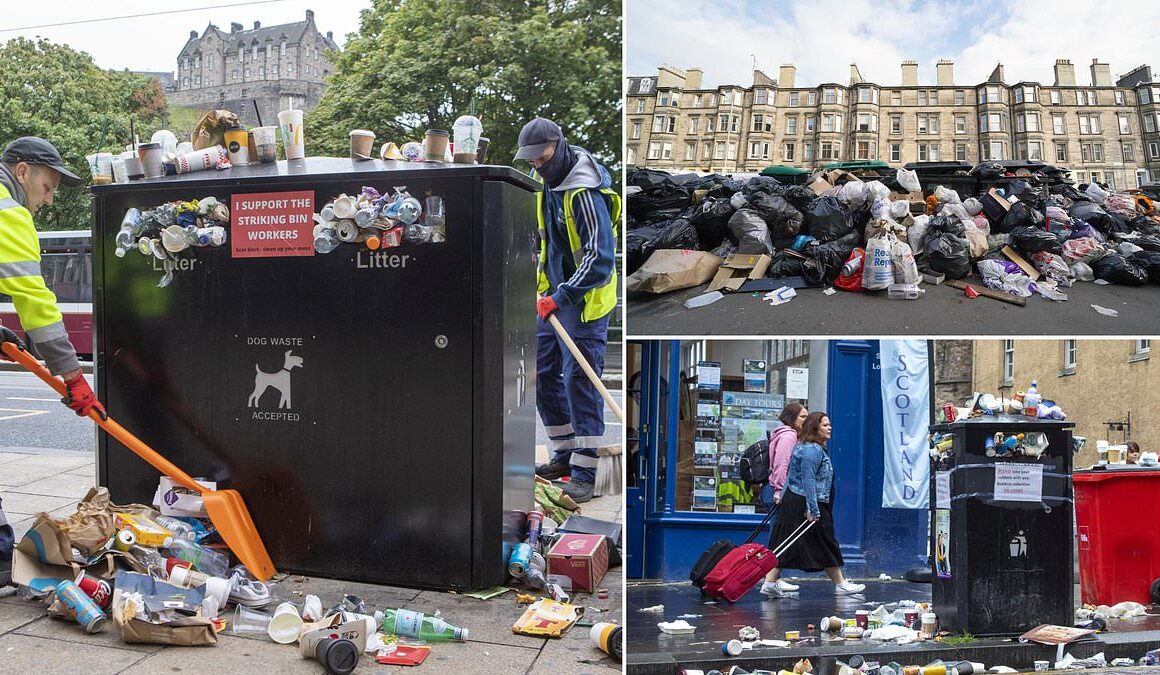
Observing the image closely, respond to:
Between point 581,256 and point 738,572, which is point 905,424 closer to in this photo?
point 738,572

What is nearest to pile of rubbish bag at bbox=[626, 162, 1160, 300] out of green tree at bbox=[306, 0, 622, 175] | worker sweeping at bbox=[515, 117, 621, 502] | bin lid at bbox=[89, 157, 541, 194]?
worker sweeping at bbox=[515, 117, 621, 502]

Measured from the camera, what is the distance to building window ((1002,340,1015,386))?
63.3 ft

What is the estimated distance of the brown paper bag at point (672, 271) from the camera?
336 inches

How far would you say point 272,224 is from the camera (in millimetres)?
4148

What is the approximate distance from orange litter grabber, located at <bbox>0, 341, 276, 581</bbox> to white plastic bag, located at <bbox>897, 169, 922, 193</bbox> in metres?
8.62

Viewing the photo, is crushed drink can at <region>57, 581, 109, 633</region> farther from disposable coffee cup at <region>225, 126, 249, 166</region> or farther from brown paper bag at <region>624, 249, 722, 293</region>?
brown paper bag at <region>624, 249, 722, 293</region>

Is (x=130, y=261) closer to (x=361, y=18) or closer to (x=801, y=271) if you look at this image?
(x=801, y=271)

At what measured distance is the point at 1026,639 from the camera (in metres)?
5.00

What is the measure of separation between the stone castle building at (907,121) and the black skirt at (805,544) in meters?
17.8

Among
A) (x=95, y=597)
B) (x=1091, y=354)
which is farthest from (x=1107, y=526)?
(x=1091, y=354)

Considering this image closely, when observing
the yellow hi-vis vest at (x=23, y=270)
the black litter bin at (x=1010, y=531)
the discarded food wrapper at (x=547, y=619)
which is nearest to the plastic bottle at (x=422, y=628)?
the discarded food wrapper at (x=547, y=619)

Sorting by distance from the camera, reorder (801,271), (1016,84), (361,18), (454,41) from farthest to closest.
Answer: (1016,84) < (361,18) < (454,41) < (801,271)

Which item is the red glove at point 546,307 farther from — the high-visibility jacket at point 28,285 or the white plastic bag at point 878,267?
the white plastic bag at point 878,267

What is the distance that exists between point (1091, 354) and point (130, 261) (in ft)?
56.2
